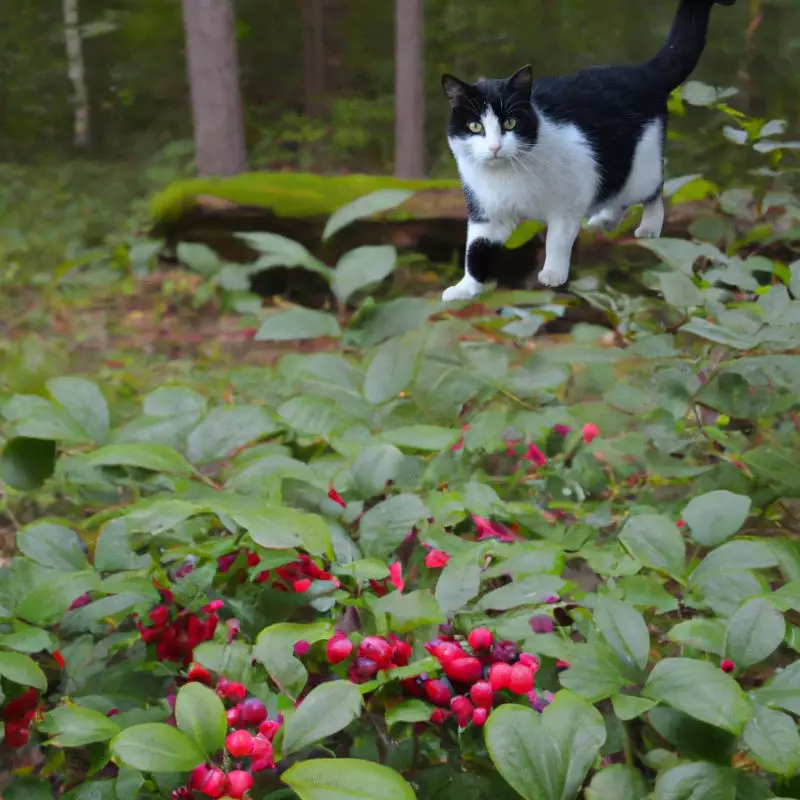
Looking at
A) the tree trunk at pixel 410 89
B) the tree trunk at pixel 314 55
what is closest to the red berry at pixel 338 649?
the tree trunk at pixel 410 89

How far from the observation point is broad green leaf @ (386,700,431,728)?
64 cm

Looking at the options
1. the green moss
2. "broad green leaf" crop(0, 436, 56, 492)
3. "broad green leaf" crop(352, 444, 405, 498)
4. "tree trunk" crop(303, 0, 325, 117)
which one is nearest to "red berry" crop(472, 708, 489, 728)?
"broad green leaf" crop(352, 444, 405, 498)

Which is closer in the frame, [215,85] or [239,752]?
[239,752]

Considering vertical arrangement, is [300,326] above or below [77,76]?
above

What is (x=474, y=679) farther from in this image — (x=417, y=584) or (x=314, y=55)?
(x=314, y=55)

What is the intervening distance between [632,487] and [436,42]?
3.51 m

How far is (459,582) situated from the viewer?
2.28 feet

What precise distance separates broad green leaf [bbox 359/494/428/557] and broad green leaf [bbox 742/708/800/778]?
32 centimetres

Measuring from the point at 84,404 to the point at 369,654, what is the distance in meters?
0.46

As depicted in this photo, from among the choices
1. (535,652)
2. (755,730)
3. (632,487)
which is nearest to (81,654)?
(535,652)

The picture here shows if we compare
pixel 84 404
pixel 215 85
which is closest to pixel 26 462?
pixel 84 404

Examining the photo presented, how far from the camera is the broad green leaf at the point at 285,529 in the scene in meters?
0.65

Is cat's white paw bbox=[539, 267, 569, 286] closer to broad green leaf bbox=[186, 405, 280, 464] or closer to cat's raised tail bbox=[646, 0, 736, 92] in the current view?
cat's raised tail bbox=[646, 0, 736, 92]

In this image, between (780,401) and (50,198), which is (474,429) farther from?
(50,198)
